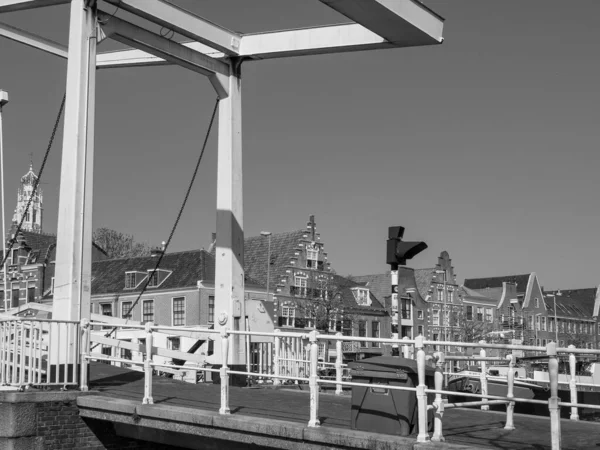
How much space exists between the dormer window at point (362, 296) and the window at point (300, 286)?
7431 mm

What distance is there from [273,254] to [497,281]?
47.0m

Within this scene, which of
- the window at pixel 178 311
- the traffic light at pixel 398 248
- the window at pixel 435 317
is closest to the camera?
the traffic light at pixel 398 248

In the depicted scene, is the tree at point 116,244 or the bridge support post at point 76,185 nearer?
the bridge support post at point 76,185

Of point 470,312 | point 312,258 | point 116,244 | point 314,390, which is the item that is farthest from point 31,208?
point 314,390

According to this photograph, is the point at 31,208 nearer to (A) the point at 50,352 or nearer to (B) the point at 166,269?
(B) the point at 166,269

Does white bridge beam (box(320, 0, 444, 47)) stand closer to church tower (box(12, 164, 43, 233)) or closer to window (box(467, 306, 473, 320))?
window (box(467, 306, 473, 320))

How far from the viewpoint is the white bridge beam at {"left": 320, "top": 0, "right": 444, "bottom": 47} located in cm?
883

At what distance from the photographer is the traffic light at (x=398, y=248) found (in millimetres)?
11375

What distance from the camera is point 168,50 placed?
12.9m

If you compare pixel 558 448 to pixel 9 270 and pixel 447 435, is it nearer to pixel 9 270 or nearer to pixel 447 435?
pixel 447 435

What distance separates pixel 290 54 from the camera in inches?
521

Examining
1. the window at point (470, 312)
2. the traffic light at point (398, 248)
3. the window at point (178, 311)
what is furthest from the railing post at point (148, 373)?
the window at point (470, 312)

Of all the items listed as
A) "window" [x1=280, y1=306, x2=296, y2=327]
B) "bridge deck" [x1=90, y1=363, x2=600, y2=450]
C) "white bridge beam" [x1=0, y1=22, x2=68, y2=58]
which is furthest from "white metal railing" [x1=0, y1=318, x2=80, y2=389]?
"window" [x1=280, y1=306, x2=296, y2=327]

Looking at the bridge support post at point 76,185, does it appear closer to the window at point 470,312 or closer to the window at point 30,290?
the window at point 30,290
